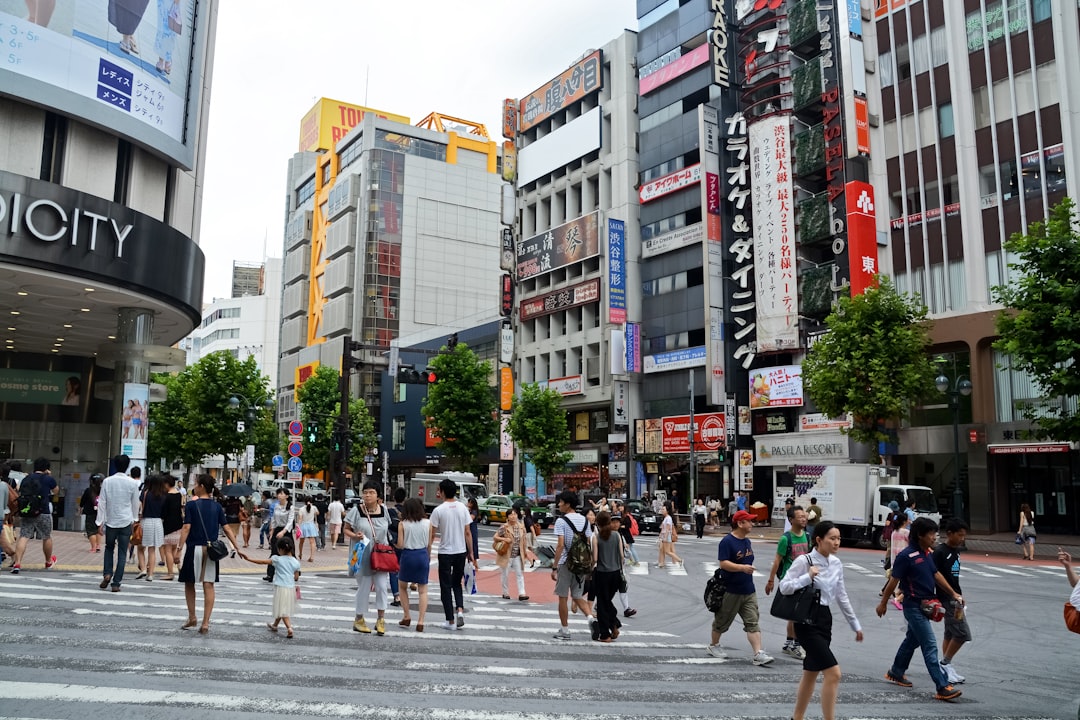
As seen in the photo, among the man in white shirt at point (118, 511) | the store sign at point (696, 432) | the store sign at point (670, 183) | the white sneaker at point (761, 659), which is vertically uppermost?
the store sign at point (670, 183)

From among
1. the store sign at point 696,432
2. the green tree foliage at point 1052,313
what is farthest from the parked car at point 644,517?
the green tree foliage at point 1052,313

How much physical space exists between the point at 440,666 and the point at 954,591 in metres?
5.48

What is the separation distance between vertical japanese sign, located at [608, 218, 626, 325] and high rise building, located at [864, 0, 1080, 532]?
59.6 feet

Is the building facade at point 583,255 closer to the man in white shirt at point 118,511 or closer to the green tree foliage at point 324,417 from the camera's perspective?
the green tree foliage at point 324,417

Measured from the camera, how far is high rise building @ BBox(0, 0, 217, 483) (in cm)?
2322

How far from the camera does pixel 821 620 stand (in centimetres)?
715

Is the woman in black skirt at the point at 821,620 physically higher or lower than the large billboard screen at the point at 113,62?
lower

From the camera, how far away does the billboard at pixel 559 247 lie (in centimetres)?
6003

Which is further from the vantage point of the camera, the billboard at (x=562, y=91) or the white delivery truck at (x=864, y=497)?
the billboard at (x=562, y=91)

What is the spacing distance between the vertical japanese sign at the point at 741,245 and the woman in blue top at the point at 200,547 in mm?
40432

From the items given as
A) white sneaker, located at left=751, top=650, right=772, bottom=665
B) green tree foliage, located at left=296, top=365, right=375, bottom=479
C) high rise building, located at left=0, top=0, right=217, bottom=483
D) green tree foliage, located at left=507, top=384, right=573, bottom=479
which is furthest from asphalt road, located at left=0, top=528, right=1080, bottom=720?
green tree foliage, located at left=296, top=365, right=375, bottom=479

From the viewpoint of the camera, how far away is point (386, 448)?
8594 centimetres

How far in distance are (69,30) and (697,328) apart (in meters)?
37.2

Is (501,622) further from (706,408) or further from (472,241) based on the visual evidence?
(472,241)
